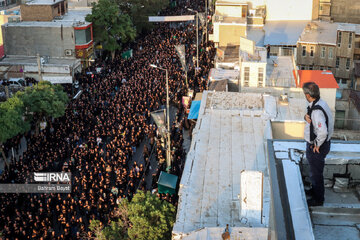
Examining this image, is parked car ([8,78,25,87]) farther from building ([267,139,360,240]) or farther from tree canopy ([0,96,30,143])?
building ([267,139,360,240])

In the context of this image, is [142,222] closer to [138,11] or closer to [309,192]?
[309,192]

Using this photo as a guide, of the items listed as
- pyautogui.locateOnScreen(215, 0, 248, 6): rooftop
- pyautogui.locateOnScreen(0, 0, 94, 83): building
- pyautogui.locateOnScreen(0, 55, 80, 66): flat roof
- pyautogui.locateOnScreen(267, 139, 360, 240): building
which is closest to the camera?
pyautogui.locateOnScreen(267, 139, 360, 240): building

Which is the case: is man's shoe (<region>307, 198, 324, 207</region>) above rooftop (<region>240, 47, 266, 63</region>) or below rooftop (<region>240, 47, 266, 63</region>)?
above

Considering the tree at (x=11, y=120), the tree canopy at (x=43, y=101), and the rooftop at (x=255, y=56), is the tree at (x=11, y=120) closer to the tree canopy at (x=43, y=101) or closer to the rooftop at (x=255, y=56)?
the tree canopy at (x=43, y=101)

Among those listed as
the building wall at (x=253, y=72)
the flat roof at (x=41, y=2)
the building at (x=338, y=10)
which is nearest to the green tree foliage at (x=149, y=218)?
the building wall at (x=253, y=72)

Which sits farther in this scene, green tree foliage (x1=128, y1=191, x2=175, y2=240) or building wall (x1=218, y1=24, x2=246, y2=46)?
building wall (x1=218, y1=24, x2=246, y2=46)

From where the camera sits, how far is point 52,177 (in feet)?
76.5

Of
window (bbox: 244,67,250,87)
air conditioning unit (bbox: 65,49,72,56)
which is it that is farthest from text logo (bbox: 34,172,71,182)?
air conditioning unit (bbox: 65,49,72,56)

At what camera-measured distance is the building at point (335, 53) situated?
39.0 metres

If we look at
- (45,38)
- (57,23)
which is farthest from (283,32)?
(45,38)

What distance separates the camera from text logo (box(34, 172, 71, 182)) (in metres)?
22.9

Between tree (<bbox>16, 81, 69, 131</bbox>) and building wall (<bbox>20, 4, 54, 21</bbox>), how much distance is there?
15829 millimetres

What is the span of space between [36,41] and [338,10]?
87.8 feet

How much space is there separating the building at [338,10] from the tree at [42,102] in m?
27.9
